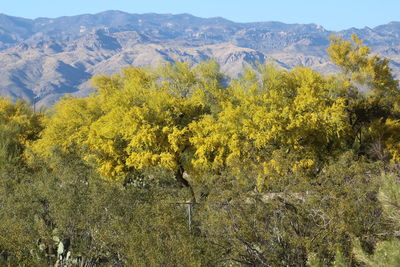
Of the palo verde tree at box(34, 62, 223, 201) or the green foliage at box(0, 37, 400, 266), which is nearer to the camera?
the green foliage at box(0, 37, 400, 266)

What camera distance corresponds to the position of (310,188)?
1519 cm

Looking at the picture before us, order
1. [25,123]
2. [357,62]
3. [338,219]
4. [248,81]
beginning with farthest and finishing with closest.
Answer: [25,123] → [357,62] → [248,81] → [338,219]

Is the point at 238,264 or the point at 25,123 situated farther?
the point at 25,123

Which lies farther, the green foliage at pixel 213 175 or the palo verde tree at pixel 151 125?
the palo verde tree at pixel 151 125

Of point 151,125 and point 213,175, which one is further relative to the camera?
point 151,125

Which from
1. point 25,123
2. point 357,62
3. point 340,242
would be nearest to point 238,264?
point 340,242

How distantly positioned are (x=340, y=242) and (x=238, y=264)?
2.83 meters

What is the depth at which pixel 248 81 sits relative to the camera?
34219 millimetres

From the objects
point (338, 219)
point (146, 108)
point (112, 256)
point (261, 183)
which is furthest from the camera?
point (146, 108)

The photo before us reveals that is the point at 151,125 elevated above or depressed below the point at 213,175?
below

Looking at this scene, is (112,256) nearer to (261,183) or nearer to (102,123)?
(261,183)

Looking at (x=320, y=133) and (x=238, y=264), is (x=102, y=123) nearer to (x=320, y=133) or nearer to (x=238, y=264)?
(x=320, y=133)

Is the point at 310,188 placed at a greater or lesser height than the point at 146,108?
greater

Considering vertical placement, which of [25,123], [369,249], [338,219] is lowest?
[25,123]
